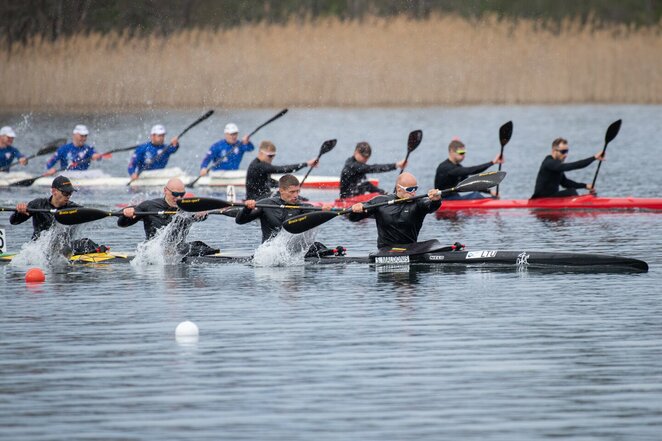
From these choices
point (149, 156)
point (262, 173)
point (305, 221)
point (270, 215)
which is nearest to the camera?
point (305, 221)

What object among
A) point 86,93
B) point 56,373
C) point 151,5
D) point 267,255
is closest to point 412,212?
point 267,255

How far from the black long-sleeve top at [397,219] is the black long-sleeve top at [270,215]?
904 mm

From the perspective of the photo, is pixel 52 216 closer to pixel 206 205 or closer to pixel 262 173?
pixel 206 205

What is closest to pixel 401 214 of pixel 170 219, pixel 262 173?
pixel 170 219

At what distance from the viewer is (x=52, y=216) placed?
1869 cm

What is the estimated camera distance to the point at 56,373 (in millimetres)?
11859

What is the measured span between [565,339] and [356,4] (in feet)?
130

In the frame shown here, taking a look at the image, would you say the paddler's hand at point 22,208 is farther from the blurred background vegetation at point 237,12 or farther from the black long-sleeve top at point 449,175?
the blurred background vegetation at point 237,12

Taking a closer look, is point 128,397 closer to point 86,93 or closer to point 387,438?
point 387,438

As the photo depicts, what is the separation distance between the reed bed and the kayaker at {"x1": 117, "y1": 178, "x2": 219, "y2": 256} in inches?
910

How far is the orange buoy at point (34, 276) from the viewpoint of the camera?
687 inches

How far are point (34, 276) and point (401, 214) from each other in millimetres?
4748

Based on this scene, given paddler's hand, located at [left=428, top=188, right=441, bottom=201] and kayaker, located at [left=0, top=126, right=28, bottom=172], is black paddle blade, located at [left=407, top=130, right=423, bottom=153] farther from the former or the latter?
kayaker, located at [left=0, top=126, right=28, bottom=172]

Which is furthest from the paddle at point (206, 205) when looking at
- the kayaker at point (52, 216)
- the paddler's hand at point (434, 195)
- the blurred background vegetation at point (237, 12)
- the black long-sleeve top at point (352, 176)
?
the blurred background vegetation at point (237, 12)
